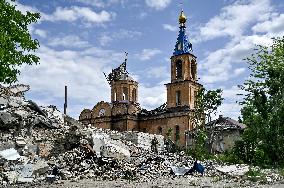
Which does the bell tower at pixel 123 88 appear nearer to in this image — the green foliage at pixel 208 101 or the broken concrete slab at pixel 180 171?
the green foliage at pixel 208 101

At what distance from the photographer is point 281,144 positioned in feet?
65.7

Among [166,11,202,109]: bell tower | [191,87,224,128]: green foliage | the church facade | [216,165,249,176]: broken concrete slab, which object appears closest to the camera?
[216,165,249,176]: broken concrete slab

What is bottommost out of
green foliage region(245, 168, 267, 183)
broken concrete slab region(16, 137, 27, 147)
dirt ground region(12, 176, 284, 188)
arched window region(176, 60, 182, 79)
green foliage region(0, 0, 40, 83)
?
dirt ground region(12, 176, 284, 188)

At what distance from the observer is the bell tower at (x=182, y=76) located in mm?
46166

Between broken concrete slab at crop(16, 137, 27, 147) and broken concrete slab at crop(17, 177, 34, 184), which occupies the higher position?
broken concrete slab at crop(16, 137, 27, 147)

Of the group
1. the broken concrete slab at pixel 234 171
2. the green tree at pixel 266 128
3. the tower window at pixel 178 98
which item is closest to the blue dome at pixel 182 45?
the tower window at pixel 178 98

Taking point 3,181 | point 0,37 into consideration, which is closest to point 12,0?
point 0,37

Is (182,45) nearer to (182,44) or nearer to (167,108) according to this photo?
(182,44)

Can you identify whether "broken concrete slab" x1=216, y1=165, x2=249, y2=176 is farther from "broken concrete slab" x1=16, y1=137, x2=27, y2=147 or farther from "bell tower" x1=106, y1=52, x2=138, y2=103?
"bell tower" x1=106, y1=52, x2=138, y2=103

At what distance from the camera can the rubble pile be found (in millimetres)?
13500

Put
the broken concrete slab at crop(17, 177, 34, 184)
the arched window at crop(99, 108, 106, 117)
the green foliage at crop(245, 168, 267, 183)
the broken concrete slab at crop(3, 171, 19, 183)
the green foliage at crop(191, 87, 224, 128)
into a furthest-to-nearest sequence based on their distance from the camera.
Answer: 1. the arched window at crop(99, 108, 106, 117)
2. the green foliage at crop(191, 87, 224, 128)
3. the broken concrete slab at crop(3, 171, 19, 183)
4. the broken concrete slab at crop(17, 177, 34, 184)
5. the green foliage at crop(245, 168, 267, 183)

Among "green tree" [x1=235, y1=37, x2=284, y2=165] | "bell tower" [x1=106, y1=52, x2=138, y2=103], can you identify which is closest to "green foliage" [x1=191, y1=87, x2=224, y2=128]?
"green tree" [x1=235, y1=37, x2=284, y2=165]

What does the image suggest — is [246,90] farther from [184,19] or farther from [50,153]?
[184,19]

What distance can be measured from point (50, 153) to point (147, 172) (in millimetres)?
5175
